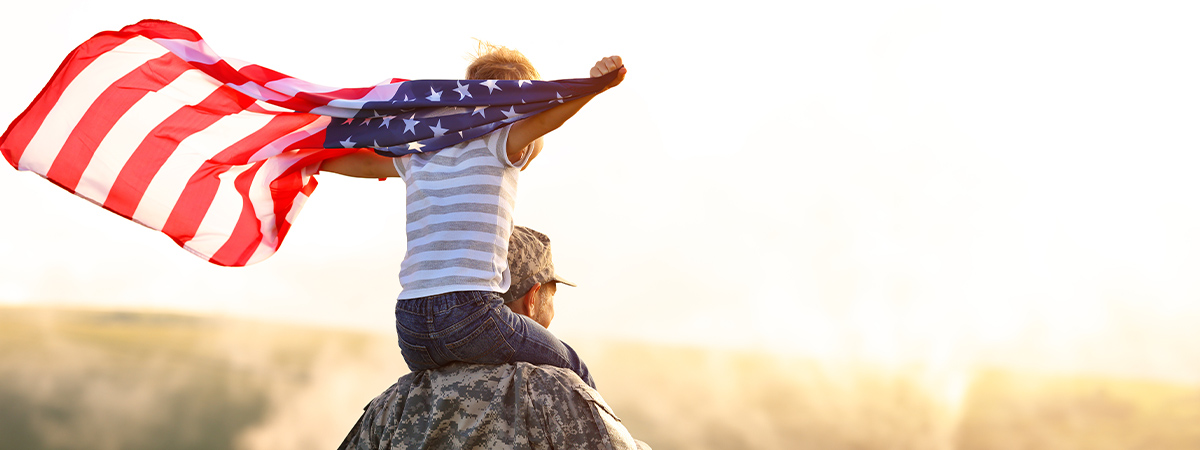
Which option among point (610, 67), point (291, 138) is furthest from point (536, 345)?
point (291, 138)

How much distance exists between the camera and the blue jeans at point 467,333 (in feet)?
9.86

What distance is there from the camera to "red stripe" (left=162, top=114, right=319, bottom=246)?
3.87m

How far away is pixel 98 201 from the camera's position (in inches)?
152

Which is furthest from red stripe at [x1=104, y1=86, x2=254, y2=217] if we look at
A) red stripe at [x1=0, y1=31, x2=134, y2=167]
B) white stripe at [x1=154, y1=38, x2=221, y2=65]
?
red stripe at [x1=0, y1=31, x2=134, y2=167]

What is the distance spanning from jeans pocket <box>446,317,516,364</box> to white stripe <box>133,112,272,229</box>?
4.74ft

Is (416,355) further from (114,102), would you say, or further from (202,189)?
(114,102)

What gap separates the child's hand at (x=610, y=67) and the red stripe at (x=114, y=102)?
2.02 m

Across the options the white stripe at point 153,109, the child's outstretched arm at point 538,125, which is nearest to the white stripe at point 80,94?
the white stripe at point 153,109

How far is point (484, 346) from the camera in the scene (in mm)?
3070

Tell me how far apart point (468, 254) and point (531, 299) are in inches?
34.2

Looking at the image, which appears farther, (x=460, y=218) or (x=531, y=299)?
(x=531, y=299)

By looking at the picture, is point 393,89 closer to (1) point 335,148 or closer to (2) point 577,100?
(1) point 335,148

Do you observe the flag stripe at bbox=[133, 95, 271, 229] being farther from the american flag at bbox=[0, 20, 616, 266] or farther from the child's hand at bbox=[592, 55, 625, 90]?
the child's hand at bbox=[592, 55, 625, 90]

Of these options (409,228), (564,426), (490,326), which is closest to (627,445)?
Result: (564,426)
